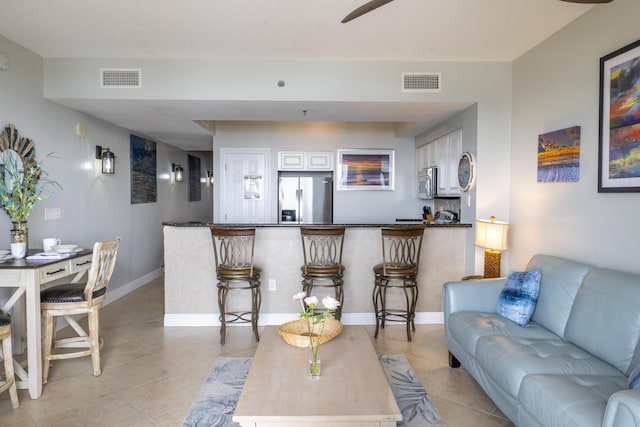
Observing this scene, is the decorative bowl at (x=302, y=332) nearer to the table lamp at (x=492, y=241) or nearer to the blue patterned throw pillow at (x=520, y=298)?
the blue patterned throw pillow at (x=520, y=298)

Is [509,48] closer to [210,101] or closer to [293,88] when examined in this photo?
[293,88]

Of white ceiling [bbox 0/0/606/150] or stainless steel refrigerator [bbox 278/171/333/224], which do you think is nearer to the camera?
white ceiling [bbox 0/0/606/150]

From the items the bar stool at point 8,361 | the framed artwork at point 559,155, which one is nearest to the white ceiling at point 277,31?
the framed artwork at point 559,155

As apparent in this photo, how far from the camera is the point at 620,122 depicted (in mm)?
2537

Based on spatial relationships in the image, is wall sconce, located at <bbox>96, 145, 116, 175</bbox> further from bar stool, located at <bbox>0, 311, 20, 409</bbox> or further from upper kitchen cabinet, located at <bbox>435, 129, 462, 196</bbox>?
upper kitchen cabinet, located at <bbox>435, 129, 462, 196</bbox>

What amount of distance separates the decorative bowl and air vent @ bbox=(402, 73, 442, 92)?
250cm

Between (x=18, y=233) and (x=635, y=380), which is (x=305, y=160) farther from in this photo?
(x=635, y=380)

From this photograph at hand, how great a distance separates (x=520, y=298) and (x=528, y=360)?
778 millimetres

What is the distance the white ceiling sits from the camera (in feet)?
9.14

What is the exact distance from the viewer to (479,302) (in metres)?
2.98

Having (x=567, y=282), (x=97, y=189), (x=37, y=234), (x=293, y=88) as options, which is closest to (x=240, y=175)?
(x=97, y=189)

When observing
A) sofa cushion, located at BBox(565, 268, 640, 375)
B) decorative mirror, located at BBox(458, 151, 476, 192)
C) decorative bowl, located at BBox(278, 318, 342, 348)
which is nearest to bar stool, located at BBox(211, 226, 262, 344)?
decorative bowl, located at BBox(278, 318, 342, 348)

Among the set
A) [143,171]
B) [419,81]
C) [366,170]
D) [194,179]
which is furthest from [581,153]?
[194,179]

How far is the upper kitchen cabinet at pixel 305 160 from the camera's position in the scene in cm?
612
